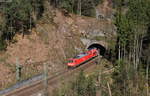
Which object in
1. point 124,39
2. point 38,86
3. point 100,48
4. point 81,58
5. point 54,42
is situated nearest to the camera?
point 38,86

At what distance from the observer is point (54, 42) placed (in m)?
50.9

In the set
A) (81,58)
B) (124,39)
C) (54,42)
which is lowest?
(81,58)

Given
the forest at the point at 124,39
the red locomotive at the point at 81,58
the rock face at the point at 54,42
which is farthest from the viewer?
the red locomotive at the point at 81,58

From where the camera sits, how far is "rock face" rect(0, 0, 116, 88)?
43359 millimetres

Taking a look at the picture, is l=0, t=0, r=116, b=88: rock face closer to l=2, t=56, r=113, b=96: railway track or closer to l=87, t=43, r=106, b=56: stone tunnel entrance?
l=2, t=56, r=113, b=96: railway track

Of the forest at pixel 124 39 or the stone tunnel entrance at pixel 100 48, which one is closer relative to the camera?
the forest at pixel 124 39

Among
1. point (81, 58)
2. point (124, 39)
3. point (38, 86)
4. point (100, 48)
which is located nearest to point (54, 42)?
point (81, 58)

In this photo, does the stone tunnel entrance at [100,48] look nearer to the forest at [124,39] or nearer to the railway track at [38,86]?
the forest at [124,39]

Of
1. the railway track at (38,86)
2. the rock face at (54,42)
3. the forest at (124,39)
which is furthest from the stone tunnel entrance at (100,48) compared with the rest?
the railway track at (38,86)

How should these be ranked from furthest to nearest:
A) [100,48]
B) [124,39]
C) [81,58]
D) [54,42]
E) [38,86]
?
[100,48] < [54,42] < [81,58] < [124,39] < [38,86]

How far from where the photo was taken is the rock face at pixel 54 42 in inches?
1707

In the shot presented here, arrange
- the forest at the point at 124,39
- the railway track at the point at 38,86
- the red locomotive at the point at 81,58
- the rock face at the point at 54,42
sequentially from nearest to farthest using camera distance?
1. the forest at the point at 124,39
2. the railway track at the point at 38,86
3. the rock face at the point at 54,42
4. the red locomotive at the point at 81,58

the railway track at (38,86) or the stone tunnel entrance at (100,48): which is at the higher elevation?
the stone tunnel entrance at (100,48)

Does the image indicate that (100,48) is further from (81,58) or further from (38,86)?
(38,86)
